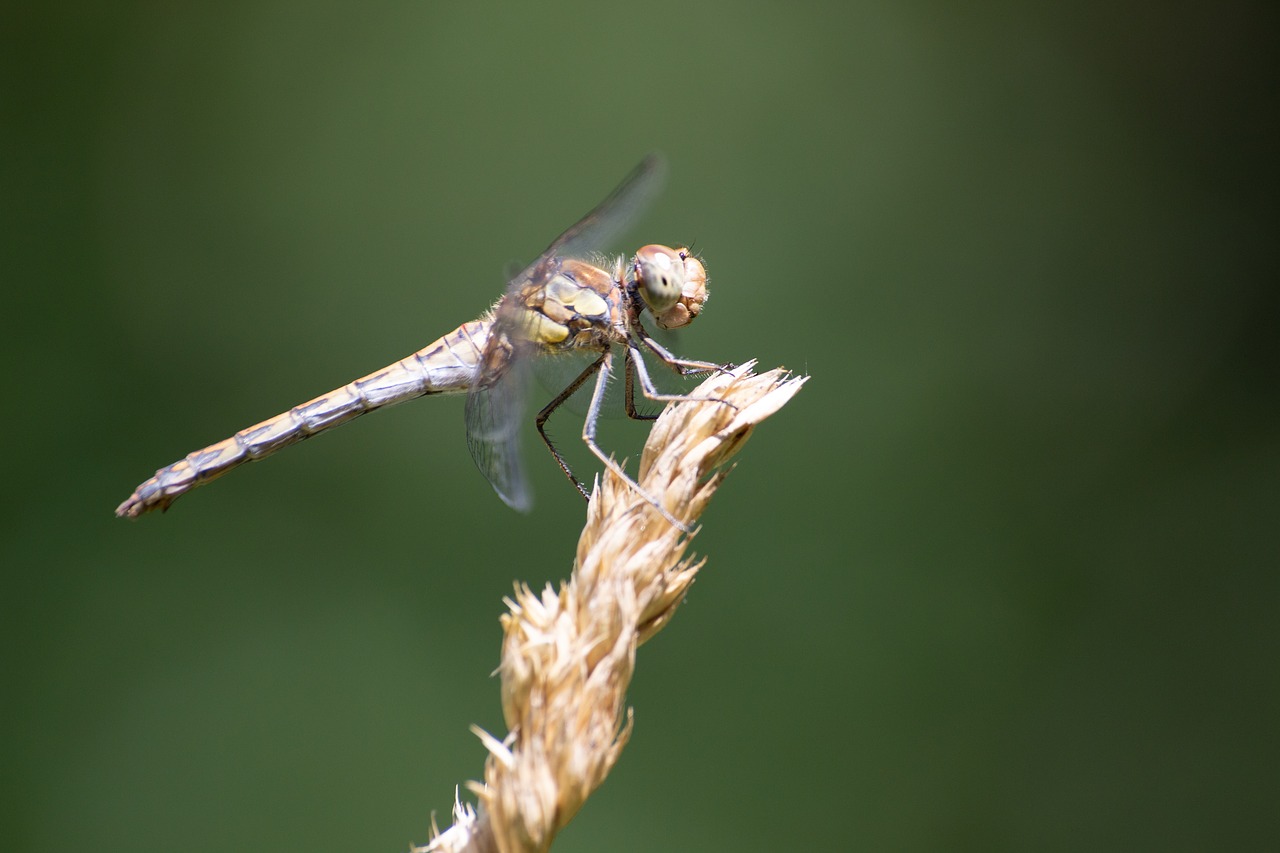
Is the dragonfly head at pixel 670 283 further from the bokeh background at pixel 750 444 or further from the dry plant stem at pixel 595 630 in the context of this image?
the dry plant stem at pixel 595 630

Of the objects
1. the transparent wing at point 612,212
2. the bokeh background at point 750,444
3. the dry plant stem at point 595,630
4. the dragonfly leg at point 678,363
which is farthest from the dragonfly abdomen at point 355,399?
the dry plant stem at point 595,630

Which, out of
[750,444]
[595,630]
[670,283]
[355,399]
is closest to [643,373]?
[670,283]

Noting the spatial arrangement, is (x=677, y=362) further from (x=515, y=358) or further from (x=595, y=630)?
(x=595, y=630)

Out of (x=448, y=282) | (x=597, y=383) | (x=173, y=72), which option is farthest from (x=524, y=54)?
(x=597, y=383)

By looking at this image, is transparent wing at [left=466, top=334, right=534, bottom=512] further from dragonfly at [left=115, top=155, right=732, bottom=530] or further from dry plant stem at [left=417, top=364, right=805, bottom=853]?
dry plant stem at [left=417, top=364, right=805, bottom=853]

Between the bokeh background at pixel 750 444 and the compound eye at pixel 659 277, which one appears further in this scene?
the bokeh background at pixel 750 444

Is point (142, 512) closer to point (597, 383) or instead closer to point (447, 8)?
point (597, 383)

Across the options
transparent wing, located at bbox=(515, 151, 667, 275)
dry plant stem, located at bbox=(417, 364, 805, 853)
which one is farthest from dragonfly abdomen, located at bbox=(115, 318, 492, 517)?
dry plant stem, located at bbox=(417, 364, 805, 853)
